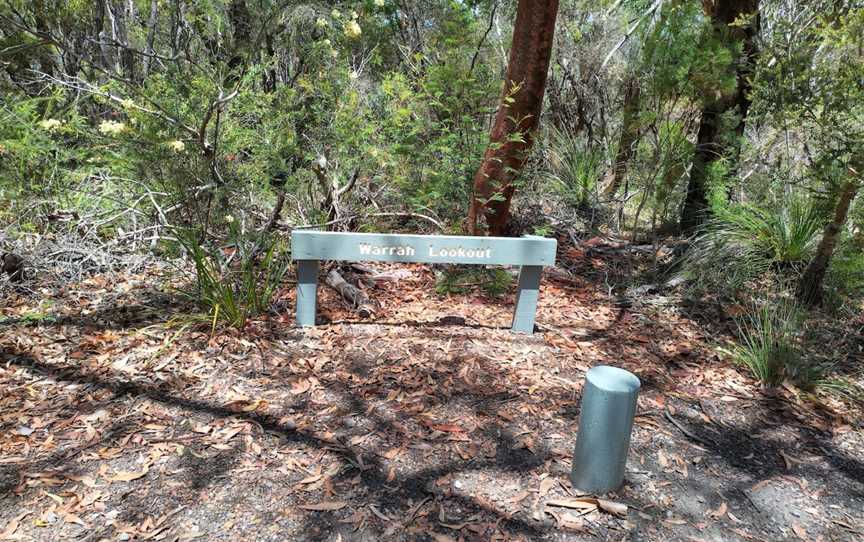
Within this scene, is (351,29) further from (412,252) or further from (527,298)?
(527,298)

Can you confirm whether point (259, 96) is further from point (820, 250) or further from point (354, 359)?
point (820, 250)

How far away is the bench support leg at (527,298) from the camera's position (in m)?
4.16

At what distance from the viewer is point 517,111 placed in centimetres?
502

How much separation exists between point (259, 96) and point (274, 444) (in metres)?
3.67

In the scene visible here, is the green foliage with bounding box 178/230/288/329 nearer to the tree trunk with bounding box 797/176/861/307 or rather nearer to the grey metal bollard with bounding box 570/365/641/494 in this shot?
the grey metal bollard with bounding box 570/365/641/494

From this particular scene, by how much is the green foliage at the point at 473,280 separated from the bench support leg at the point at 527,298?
830 millimetres

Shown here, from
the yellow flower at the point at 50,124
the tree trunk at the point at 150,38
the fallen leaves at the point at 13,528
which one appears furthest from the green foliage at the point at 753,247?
the tree trunk at the point at 150,38

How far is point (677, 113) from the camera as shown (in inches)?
233

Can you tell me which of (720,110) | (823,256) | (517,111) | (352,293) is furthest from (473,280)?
(720,110)

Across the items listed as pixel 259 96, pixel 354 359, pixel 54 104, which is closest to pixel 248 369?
pixel 354 359

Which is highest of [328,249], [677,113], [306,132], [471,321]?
[677,113]

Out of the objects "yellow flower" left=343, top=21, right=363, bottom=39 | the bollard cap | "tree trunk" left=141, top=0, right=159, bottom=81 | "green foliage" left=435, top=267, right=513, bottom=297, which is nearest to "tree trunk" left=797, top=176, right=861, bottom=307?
"green foliage" left=435, top=267, right=513, bottom=297

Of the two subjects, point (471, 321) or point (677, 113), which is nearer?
point (471, 321)

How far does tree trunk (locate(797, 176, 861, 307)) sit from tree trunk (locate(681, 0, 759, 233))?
3.75ft
